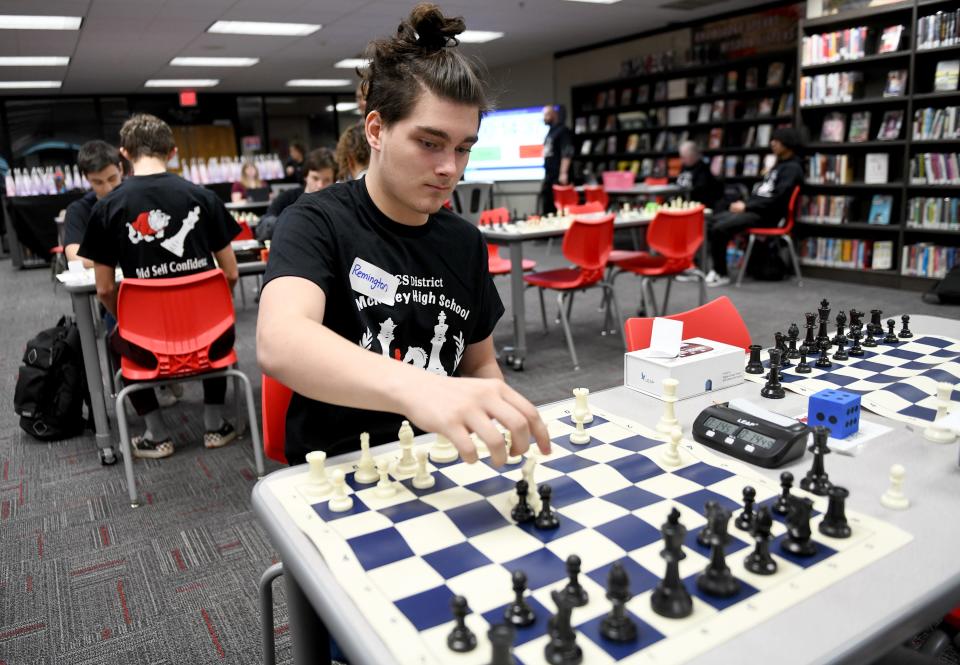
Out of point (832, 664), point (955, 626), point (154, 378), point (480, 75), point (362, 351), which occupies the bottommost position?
point (955, 626)

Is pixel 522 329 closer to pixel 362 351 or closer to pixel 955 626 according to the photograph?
pixel 955 626

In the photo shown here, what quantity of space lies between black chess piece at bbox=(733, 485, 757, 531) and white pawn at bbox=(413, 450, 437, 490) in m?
0.42

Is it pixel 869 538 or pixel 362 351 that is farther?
pixel 362 351

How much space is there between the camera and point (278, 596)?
6.84 ft

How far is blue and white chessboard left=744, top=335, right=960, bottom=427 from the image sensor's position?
50.2 inches

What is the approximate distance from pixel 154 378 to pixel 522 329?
85.4 inches

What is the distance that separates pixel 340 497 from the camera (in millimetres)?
955

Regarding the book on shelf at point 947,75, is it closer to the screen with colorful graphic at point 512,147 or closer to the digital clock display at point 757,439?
the digital clock display at point 757,439

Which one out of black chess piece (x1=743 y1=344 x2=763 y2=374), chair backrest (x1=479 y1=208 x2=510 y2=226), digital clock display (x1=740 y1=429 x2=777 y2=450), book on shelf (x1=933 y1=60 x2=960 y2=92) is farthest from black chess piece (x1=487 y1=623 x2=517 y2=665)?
book on shelf (x1=933 y1=60 x2=960 y2=92)

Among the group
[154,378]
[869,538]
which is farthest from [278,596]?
[869,538]

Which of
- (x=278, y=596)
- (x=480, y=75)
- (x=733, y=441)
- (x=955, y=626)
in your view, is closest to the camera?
(x=733, y=441)

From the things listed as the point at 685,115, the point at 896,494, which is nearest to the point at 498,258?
the point at 896,494

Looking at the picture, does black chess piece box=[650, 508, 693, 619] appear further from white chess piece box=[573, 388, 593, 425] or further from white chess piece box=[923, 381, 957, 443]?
white chess piece box=[923, 381, 957, 443]

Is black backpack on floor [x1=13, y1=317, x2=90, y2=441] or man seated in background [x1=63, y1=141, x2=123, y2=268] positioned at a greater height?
man seated in background [x1=63, y1=141, x2=123, y2=268]
